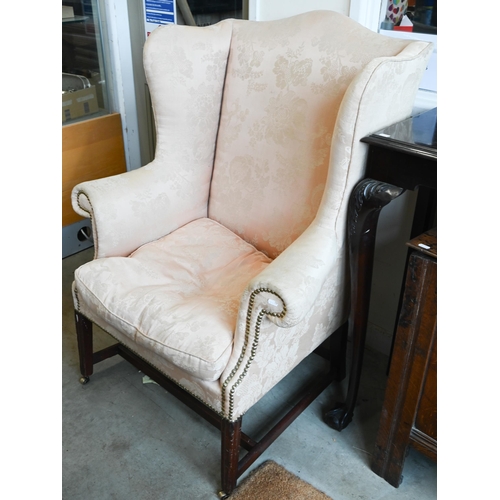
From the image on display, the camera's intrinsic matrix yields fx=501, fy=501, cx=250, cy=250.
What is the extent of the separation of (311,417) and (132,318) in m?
0.66

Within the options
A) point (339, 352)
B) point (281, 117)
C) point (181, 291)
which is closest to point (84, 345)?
point (181, 291)

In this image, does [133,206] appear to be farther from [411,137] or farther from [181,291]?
[411,137]

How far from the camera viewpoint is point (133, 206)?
4.93ft

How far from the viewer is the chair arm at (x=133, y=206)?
1.45 metres

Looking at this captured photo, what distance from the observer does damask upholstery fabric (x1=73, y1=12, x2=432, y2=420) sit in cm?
113

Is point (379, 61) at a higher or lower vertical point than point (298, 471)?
higher

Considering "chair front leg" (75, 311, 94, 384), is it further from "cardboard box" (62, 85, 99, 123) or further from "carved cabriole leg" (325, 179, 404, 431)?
"cardboard box" (62, 85, 99, 123)

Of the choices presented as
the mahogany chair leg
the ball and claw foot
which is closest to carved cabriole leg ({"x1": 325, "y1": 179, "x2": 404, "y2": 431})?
the ball and claw foot

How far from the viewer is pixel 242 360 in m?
1.13

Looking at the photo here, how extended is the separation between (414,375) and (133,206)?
91cm
